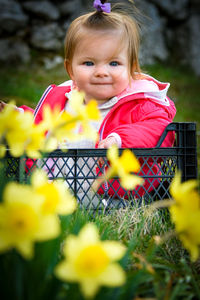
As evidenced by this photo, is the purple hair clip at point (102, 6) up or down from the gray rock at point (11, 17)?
down

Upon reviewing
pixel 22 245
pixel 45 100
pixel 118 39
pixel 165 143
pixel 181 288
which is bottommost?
pixel 181 288

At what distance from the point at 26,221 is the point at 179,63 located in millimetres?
6774

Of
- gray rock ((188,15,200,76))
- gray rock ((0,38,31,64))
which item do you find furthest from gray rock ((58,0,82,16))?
gray rock ((188,15,200,76))

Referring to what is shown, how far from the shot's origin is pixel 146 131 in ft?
4.71

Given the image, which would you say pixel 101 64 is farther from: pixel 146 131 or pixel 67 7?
pixel 67 7

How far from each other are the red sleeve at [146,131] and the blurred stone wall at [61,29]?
411 cm

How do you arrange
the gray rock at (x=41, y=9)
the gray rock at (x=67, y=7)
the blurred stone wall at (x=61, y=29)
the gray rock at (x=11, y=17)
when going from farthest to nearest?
the gray rock at (x=67, y=7)
the gray rock at (x=41, y=9)
the blurred stone wall at (x=61, y=29)
the gray rock at (x=11, y=17)

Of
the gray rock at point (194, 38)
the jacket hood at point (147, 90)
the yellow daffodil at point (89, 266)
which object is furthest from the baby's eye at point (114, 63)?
the gray rock at point (194, 38)

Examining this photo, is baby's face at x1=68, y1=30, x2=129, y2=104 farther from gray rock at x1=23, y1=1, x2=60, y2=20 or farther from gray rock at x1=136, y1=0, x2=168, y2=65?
gray rock at x1=136, y1=0, x2=168, y2=65

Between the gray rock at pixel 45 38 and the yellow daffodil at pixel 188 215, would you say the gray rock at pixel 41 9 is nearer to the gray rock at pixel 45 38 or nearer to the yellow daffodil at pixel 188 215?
the gray rock at pixel 45 38

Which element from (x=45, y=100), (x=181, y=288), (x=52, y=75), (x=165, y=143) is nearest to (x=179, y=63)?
(x=52, y=75)

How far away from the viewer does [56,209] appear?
1.85ft

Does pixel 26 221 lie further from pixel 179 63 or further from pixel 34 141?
pixel 179 63

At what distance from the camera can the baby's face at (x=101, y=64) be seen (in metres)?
1.66
